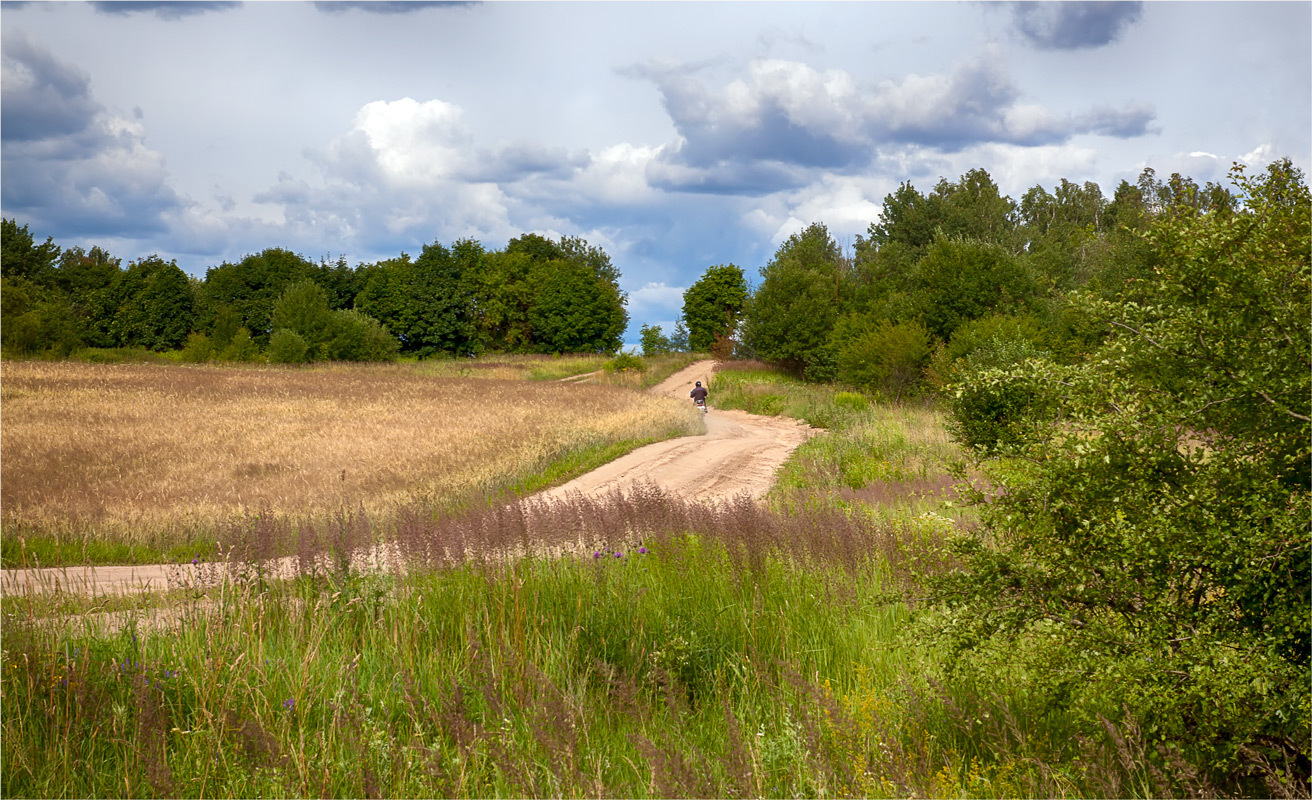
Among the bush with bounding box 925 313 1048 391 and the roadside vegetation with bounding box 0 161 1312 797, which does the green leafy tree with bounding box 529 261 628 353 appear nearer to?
the bush with bounding box 925 313 1048 391

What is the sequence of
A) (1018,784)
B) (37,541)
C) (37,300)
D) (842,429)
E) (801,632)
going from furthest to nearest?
(37,300) → (842,429) → (37,541) → (801,632) → (1018,784)

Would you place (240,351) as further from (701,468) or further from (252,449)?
(701,468)

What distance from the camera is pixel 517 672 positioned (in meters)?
4.68

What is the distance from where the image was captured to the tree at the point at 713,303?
91500 mm

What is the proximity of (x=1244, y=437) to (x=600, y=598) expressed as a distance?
158 inches

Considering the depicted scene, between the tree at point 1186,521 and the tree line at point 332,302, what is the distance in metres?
73.7

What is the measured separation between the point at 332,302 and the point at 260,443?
72.6 m

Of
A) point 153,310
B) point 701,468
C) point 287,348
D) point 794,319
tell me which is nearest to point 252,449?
point 701,468

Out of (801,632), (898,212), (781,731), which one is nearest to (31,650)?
(781,731)

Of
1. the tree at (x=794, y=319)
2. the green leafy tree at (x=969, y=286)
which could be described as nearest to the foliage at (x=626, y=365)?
the tree at (x=794, y=319)

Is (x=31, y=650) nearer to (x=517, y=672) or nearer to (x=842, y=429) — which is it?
(x=517, y=672)

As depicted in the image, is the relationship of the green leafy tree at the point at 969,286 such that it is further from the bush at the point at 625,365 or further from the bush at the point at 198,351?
the bush at the point at 198,351

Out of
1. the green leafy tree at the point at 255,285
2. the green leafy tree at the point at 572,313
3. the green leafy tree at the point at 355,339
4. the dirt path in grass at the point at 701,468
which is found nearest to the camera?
the dirt path in grass at the point at 701,468

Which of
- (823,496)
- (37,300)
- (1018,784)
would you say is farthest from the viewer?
(37,300)
